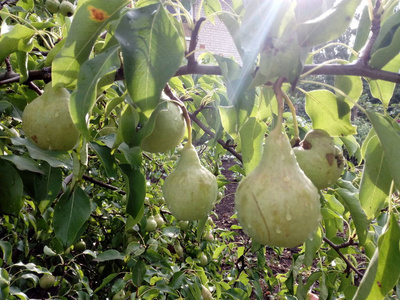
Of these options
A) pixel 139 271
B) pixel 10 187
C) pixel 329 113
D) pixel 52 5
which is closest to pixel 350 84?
pixel 329 113

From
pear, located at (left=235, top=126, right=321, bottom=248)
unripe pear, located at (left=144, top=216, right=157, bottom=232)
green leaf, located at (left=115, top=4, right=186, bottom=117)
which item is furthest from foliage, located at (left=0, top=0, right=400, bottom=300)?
unripe pear, located at (left=144, top=216, right=157, bottom=232)

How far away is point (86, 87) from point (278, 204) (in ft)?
1.18

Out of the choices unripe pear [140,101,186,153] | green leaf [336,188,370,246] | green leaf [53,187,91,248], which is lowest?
green leaf [53,187,91,248]

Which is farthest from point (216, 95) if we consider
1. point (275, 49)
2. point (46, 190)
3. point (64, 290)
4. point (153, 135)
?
point (64, 290)

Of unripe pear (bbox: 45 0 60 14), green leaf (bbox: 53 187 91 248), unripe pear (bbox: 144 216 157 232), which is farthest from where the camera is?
unripe pear (bbox: 45 0 60 14)

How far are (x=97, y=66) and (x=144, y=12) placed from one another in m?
0.12

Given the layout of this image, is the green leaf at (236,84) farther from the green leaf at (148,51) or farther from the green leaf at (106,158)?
the green leaf at (106,158)

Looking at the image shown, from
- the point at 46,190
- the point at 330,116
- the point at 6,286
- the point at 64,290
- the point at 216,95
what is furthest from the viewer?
the point at 64,290

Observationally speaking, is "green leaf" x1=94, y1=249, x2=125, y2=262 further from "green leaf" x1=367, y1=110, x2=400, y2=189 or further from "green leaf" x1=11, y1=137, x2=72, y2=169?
"green leaf" x1=367, y1=110, x2=400, y2=189

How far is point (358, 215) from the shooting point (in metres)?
1.14

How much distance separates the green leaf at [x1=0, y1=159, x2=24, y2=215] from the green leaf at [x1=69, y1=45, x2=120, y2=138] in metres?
0.49

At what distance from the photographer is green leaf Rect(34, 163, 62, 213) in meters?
1.01

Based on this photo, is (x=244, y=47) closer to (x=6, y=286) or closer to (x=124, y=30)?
(x=124, y=30)

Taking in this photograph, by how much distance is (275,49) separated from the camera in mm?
508
